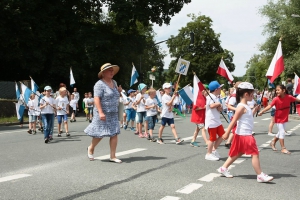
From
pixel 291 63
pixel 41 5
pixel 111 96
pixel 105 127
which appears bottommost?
pixel 105 127

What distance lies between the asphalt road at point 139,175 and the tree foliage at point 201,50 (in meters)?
59.8

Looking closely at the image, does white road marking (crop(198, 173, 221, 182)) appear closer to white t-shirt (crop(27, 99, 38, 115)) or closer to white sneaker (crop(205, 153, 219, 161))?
white sneaker (crop(205, 153, 219, 161))

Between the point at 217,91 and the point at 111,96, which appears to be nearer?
the point at 111,96

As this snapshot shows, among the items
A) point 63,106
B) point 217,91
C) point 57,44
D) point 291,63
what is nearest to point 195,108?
point 217,91

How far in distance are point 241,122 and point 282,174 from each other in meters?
1.25

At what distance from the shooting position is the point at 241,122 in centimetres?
670

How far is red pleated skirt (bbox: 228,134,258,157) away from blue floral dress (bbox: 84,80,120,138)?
2.39m

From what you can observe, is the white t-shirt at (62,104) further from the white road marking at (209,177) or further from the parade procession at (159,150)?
the white road marking at (209,177)

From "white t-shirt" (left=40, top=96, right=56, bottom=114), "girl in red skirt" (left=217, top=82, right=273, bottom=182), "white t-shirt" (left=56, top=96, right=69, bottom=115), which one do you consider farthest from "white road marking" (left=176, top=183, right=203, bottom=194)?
"white t-shirt" (left=56, top=96, right=69, bottom=115)

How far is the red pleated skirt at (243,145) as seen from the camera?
651 centimetres

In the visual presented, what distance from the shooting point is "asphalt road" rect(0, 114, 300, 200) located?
18.3ft

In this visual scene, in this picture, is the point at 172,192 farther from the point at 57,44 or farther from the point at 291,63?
the point at 291,63

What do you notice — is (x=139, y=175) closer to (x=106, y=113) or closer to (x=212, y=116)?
(x=106, y=113)

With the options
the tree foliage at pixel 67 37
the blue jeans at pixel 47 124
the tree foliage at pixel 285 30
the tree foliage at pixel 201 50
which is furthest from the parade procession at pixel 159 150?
the tree foliage at pixel 201 50
